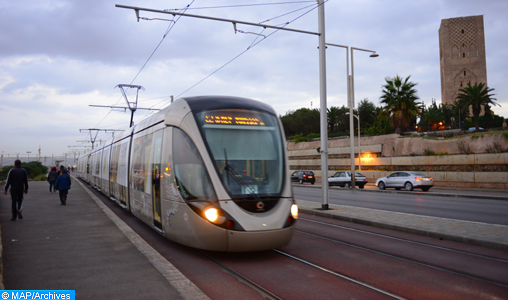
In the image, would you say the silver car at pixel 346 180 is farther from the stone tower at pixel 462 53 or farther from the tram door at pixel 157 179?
the stone tower at pixel 462 53

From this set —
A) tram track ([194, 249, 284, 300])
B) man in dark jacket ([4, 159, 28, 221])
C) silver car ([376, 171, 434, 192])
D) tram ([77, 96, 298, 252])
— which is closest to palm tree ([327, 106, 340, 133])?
silver car ([376, 171, 434, 192])

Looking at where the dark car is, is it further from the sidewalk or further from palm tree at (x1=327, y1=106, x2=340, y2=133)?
the sidewalk

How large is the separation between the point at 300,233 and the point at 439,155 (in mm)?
25810

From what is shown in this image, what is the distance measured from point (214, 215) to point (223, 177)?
0.66 m

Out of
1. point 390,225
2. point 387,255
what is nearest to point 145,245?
point 387,255

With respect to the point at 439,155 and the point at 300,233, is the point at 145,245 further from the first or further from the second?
the point at 439,155

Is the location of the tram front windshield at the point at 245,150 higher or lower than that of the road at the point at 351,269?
higher

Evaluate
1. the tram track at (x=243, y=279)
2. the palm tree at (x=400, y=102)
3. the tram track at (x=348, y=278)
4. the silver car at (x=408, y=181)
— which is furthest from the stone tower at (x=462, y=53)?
the tram track at (x=243, y=279)

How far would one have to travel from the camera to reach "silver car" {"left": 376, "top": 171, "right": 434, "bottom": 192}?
1016 inches

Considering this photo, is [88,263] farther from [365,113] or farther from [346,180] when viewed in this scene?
[365,113]

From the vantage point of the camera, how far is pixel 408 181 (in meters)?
26.5

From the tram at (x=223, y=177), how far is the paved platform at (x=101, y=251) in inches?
32.6

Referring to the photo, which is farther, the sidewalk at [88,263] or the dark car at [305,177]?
the dark car at [305,177]

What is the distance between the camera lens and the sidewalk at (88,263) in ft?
16.5
